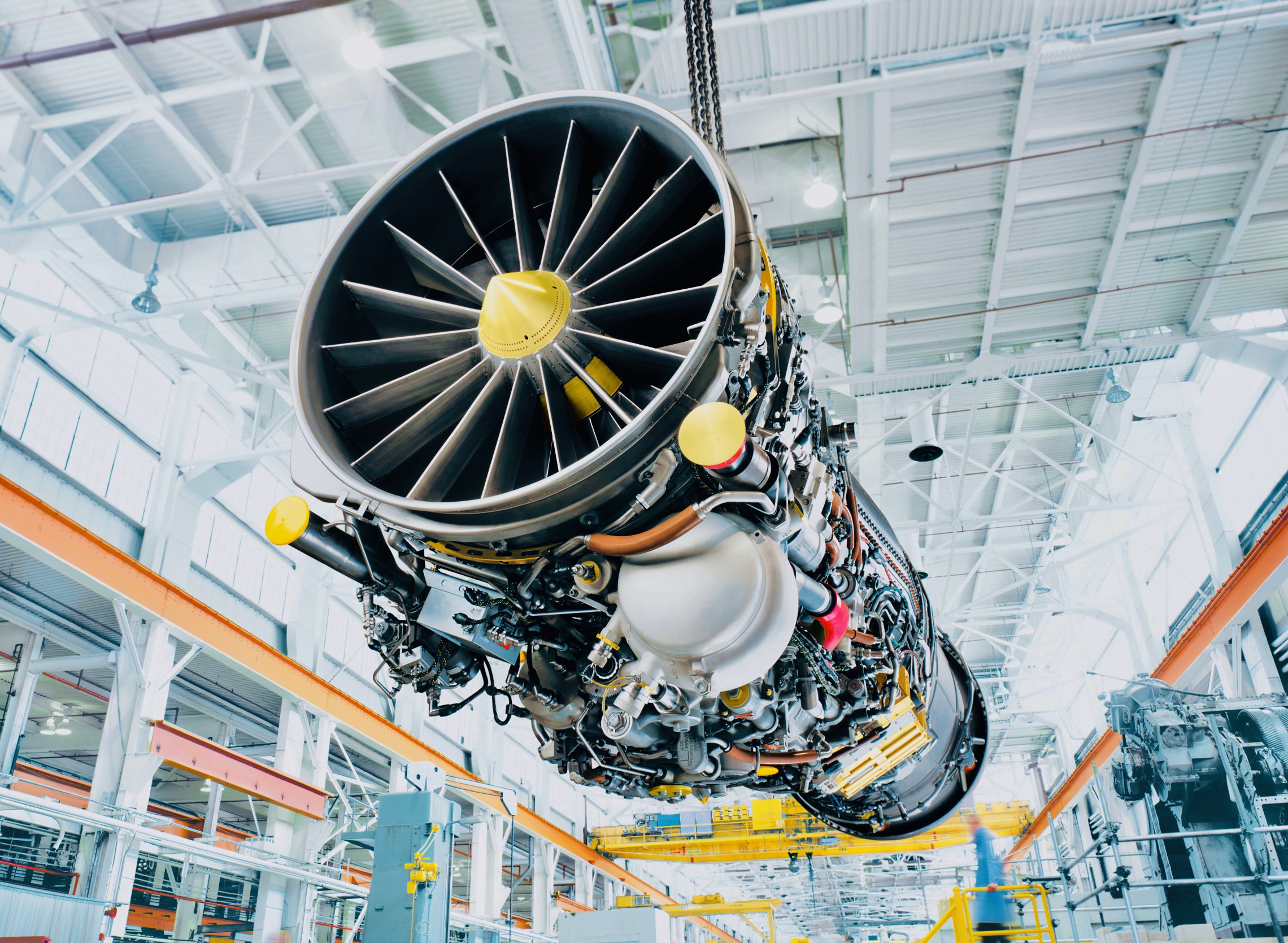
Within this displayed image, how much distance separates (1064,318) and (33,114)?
1500cm

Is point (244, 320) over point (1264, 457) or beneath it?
over

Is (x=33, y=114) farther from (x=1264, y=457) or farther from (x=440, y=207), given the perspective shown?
(x=1264, y=457)

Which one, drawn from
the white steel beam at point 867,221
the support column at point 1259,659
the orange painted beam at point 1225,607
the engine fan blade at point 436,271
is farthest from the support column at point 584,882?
the engine fan blade at point 436,271

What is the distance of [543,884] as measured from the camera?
984 inches

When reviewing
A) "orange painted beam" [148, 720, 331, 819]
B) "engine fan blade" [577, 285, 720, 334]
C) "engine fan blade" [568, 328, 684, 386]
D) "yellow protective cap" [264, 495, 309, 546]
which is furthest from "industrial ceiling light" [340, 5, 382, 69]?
"orange painted beam" [148, 720, 331, 819]

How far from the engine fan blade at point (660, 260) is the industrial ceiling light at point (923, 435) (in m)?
12.0

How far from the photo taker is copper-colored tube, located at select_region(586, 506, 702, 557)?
110 inches

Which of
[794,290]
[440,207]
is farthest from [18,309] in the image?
[440,207]

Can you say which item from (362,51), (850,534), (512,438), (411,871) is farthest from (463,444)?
(362,51)

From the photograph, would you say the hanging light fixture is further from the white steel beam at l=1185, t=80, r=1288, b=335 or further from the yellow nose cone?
the white steel beam at l=1185, t=80, r=1288, b=335

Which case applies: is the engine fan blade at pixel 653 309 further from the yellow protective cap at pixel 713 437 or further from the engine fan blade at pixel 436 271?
the yellow protective cap at pixel 713 437

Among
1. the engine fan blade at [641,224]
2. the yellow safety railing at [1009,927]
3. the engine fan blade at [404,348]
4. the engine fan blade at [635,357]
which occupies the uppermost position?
the engine fan blade at [641,224]

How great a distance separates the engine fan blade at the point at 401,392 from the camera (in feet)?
10.9

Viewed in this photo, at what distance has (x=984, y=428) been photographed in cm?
1853
